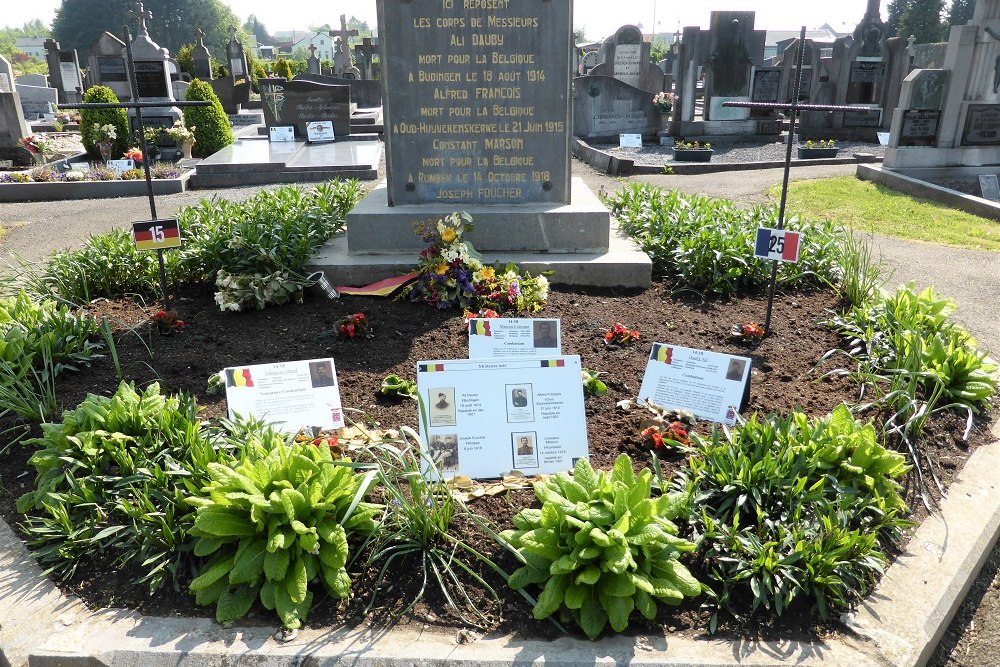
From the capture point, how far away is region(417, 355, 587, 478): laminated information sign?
307 centimetres

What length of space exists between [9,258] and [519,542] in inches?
288

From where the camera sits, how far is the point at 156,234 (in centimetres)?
430

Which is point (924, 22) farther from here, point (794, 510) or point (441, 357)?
point (794, 510)

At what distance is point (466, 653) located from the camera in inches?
86.0

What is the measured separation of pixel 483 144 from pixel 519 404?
3001 mm

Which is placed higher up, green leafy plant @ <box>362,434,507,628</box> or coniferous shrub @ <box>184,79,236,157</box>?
coniferous shrub @ <box>184,79,236,157</box>

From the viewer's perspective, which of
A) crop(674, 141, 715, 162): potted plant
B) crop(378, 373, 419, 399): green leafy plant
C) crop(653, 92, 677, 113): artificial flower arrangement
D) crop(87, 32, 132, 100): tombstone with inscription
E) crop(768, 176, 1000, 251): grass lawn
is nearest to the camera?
crop(378, 373, 419, 399): green leafy plant

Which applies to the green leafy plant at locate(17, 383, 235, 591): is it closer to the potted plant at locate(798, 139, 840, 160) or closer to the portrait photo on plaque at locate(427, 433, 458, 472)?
the portrait photo on plaque at locate(427, 433, 458, 472)

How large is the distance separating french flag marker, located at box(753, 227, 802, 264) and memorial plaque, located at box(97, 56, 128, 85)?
1971 cm

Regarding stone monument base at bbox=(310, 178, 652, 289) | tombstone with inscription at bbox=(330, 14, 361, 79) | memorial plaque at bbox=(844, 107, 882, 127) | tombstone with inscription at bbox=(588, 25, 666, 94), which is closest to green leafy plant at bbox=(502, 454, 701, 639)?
stone monument base at bbox=(310, 178, 652, 289)

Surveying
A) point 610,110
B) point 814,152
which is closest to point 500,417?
point 814,152

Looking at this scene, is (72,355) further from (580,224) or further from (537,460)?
(580,224)

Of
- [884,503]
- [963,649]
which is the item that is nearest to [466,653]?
[884,503]

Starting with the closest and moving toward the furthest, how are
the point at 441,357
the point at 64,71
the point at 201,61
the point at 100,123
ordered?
the point at 441,357, the point at 100,123, the point at 64,71, the point at 201,61
